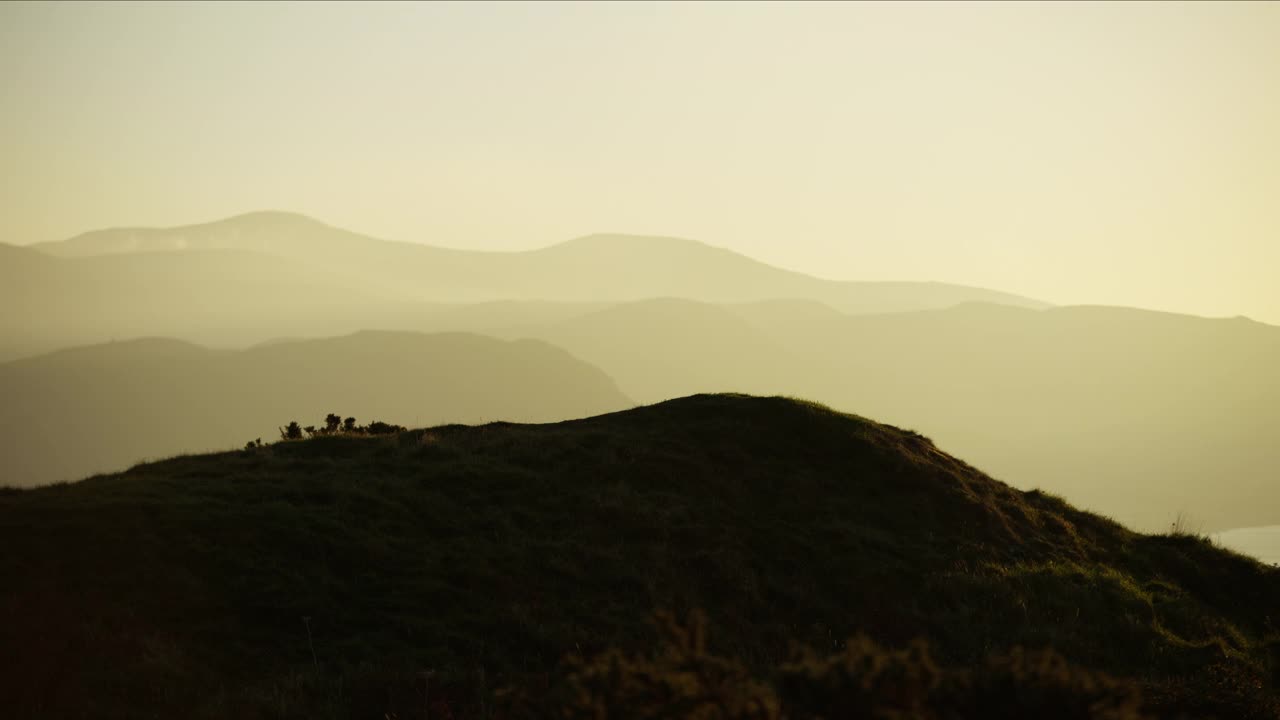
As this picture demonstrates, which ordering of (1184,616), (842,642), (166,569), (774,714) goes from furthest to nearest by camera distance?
(1184,616), (842,642), (166,569), (774,714)

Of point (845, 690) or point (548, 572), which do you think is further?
point (548, 572)

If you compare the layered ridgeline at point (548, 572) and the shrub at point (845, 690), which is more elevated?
the shrub at point (845, 690)

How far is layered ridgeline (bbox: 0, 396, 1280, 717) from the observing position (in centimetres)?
1299

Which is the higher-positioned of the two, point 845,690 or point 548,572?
point 845,690

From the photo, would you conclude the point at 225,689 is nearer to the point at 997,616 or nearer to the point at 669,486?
the point at 669,486

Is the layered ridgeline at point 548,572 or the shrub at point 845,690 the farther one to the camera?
the layered ridgeline at point 548,572

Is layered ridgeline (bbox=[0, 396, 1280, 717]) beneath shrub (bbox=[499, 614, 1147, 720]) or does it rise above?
beneath

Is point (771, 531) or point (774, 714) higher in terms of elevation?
point (774, 714)

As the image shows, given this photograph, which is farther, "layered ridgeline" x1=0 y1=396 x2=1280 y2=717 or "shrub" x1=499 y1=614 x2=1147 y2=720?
"layered ridgeline" x1=0 y1=396 x2=1280 y2=717

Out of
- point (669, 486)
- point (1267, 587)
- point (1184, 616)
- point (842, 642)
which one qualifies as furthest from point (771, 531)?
point (1267, 587)

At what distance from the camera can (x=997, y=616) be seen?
19.2 meters

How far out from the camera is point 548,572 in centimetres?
1822

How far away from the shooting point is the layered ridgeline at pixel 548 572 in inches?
512

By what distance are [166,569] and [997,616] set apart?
17.4m
